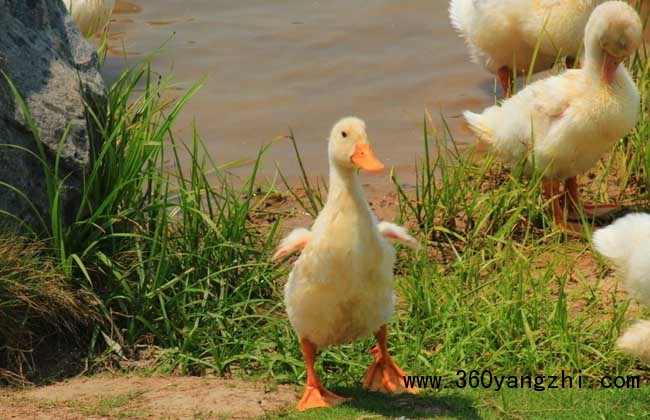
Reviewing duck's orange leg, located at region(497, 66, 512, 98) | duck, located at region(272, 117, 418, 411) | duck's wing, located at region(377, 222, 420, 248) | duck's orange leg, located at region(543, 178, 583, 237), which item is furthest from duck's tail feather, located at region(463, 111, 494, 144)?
duck, located at region(272, 117, 418, 411)

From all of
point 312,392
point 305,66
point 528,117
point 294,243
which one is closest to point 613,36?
point 528,117

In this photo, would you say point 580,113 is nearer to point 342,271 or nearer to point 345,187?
point 345,187

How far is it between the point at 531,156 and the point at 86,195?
250cm

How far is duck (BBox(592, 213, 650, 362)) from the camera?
16.4 ft

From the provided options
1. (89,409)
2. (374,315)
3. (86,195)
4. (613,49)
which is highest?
(613,49)

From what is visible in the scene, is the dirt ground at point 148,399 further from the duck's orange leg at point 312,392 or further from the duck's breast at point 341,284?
the duck's breast at point 341,284

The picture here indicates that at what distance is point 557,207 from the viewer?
22.4ft

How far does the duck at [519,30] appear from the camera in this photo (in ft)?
26.4

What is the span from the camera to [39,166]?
5.68m

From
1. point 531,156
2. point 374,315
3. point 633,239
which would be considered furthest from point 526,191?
point 374,315

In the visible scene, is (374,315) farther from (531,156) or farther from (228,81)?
(228,81)

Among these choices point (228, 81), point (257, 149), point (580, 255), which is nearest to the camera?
point (580, 255)

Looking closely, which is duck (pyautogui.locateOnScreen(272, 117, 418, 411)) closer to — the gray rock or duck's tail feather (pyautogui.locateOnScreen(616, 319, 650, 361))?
duck's tail feather (pyautogui.locateOnScreen(616, 319, 650, 361))

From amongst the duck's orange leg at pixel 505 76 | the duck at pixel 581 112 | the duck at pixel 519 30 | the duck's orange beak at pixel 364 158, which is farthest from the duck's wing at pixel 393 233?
the duck's orange leg at pixel 505 76
